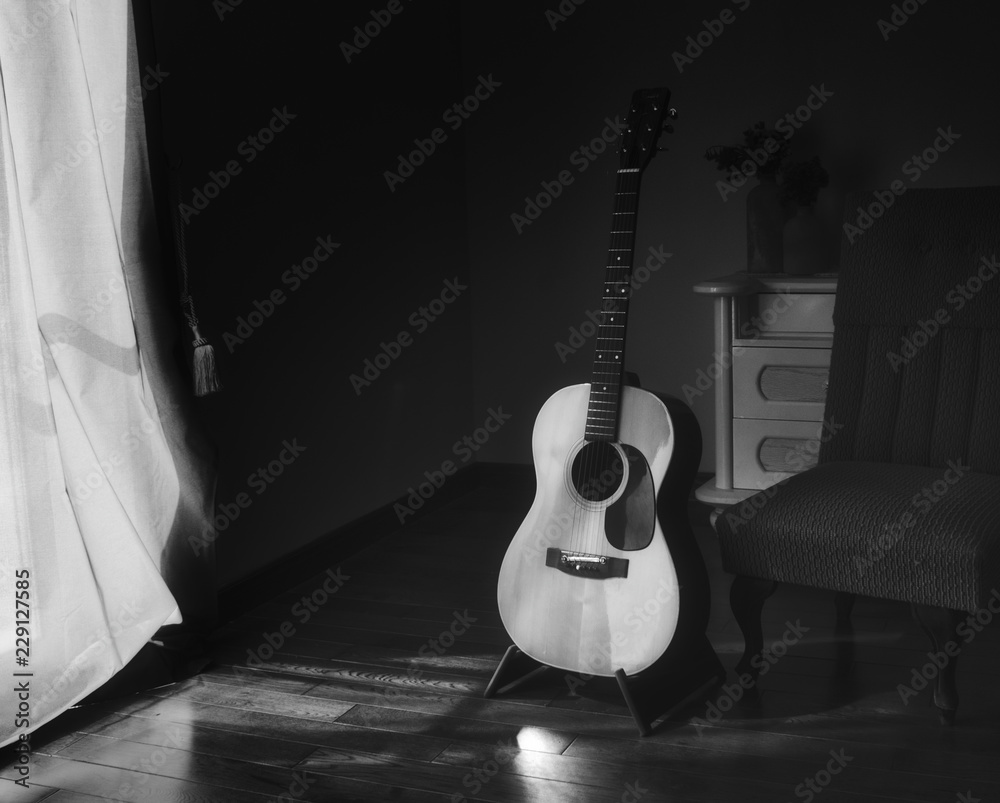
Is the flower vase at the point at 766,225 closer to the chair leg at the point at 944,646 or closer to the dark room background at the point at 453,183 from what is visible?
the dark room background at the point at 453,183

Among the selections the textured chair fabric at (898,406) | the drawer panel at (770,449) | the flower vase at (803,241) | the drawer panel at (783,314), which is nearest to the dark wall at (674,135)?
the flower vase at (803,241)

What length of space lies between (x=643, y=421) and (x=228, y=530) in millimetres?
1154

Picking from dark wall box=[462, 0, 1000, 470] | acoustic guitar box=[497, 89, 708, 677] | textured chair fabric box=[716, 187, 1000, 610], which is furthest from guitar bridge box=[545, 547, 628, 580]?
dark wall box=[462, 0, 1000, 470]

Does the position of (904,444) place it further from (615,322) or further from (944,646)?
(615,322)

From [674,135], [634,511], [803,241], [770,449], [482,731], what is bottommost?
[482,731]

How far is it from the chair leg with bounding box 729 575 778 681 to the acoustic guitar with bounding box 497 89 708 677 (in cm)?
7

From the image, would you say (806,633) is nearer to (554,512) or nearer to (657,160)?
(554,512)

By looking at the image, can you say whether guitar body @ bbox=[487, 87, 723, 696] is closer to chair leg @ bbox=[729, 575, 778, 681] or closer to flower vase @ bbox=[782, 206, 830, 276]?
chair leg @ bbox=[729, 575, 778, 681]

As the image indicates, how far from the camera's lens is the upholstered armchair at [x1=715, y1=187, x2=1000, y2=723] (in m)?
1.85

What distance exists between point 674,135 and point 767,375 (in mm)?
890

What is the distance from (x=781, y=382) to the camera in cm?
287

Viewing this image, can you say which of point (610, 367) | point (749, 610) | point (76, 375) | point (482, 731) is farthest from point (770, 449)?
point (76, 375)

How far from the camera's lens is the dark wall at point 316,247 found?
97.9 inches

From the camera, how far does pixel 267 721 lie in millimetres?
1996
